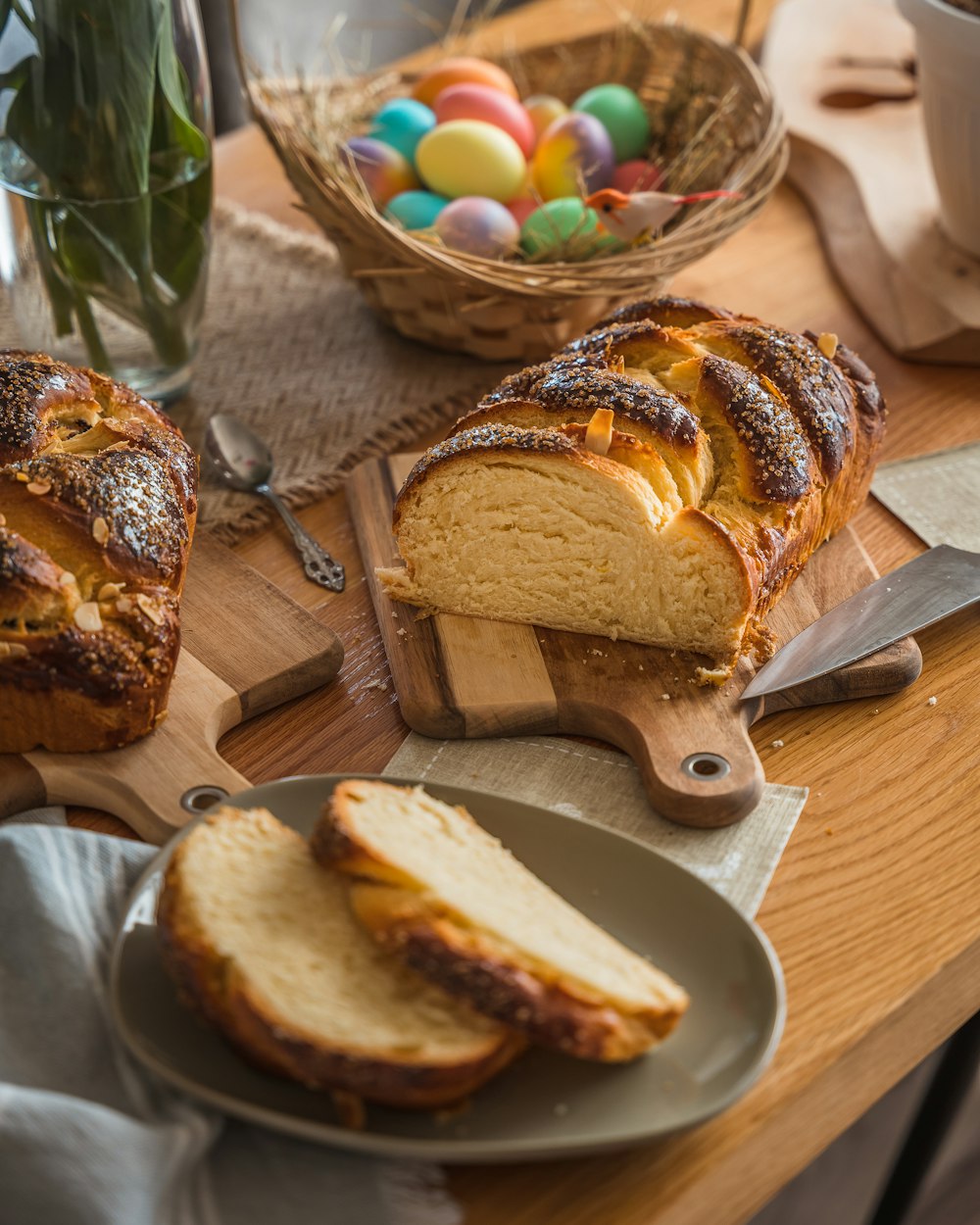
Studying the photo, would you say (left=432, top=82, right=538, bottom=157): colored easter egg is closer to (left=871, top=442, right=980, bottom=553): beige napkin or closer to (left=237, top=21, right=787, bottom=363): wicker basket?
(left=237, top=21, right=787, bottom=363): wicker basket

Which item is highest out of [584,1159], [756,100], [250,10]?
[756,100]

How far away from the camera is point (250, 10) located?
6164mm

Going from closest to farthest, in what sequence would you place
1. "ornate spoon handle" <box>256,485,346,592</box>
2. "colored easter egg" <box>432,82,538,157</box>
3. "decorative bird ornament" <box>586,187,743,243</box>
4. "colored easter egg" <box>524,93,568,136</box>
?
1. "ornate spoon handle" <box>256,485,346,592</box>
2. "decorative bird ornament" <box>586,187,743,243</box>
3. "colored easter egg" <box>432,82,538,157</box>
4. "colored easter egg" <box>524,93,568,136</box>

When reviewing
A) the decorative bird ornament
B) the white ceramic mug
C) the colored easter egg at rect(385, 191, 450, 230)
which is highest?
the white ceramic mug

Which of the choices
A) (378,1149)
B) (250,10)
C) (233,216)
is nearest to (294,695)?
(378,1149)

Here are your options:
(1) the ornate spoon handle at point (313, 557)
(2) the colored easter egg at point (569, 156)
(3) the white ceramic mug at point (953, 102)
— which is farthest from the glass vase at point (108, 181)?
(3) the white ceramic mug at point (953, 102)

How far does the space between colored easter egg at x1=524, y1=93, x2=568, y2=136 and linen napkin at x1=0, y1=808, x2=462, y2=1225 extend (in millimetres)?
1948

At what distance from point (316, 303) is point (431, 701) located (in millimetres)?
1341

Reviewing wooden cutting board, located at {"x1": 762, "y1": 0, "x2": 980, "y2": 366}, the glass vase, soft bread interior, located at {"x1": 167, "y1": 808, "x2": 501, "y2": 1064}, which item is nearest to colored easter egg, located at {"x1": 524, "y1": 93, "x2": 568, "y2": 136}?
wooden cutting board, located at {"x1": 762, "y1": 0, "x2": 980, "y2": 366}

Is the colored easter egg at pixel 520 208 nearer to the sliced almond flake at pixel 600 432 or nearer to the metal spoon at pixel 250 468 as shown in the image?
the metal spoon at pixel 250 468

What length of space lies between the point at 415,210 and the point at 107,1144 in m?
1.83

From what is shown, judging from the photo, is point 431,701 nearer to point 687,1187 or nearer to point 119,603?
point 119,603

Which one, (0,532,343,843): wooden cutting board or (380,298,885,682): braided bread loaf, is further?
(380,298,885,682): braided bread loaf

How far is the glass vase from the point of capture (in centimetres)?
200
